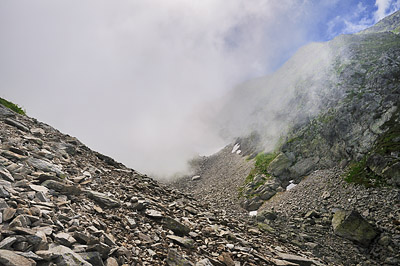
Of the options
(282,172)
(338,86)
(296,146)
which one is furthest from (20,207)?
(338,86)

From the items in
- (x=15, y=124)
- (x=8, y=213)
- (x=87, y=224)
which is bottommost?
(x=8, y=213)

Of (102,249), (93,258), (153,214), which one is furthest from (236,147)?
(93,258)

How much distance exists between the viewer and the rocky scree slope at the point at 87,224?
6.43 m

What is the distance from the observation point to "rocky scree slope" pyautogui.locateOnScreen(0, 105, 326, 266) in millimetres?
6434

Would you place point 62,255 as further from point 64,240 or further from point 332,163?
point 332,163

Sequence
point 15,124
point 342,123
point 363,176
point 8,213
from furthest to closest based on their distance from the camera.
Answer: point 342,123 → point 363,176 → point 15,124 → point 8,213

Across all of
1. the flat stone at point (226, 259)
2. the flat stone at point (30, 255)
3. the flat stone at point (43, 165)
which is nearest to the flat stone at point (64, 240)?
the flat stone at point (30, 255)

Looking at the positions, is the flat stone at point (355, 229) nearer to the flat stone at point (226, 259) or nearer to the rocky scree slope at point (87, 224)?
the rocky scree slope at point (87, 224)

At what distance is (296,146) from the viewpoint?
71.7 m

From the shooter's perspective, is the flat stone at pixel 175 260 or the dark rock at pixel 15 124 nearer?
the flat stone at pixel 175 260

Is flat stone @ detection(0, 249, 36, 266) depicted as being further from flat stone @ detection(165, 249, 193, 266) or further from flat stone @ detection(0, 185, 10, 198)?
flat stone @ detection(165, 249, 193, 266)

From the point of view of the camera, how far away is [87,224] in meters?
8.76

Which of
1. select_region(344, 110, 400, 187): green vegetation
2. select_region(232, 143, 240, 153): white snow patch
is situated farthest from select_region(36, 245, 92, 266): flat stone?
select_region(232, 143, 240, 153): white snow patch

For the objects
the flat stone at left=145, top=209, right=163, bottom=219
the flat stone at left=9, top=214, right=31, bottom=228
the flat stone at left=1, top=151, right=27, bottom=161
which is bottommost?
the flat stone at left=9, top=214, right=31, bottom=228
